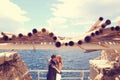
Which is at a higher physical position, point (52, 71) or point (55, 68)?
point (55, 68)

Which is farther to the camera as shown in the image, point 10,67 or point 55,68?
point 10,67

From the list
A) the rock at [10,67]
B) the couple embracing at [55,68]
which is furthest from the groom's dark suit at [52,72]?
the rock at [10,67]

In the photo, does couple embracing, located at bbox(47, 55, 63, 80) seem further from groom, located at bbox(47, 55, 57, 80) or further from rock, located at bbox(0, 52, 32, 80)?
rock, located at bbox(0, 52, 32, 80)

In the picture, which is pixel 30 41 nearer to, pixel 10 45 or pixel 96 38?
pixel 10 45

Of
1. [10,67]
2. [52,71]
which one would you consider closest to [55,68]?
[52,71]

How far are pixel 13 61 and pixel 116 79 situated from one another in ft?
14.4

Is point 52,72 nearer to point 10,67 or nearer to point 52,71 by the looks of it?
point 52,71

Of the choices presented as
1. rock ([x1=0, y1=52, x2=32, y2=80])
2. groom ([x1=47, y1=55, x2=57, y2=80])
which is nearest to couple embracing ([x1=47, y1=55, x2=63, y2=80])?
groom ([x1=47, y1=55, x2=57, y2=80])

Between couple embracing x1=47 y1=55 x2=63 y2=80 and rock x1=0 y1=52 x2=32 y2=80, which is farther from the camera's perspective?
rock x1=0 y1=52 x2=32 y2=80

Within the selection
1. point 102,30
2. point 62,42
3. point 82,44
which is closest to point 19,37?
point 62,42

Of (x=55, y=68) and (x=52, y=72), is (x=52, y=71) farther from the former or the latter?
(x=55, y=68)

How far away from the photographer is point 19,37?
6.05m

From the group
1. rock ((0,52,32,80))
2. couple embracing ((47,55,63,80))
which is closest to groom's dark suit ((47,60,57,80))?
couple embracing ((47,55,63,80))

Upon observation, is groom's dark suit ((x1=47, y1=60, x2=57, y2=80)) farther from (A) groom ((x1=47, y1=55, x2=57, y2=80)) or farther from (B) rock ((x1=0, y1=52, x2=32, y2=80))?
(B) rock ((x1=0, y1=52, x2=32, y2=80))
